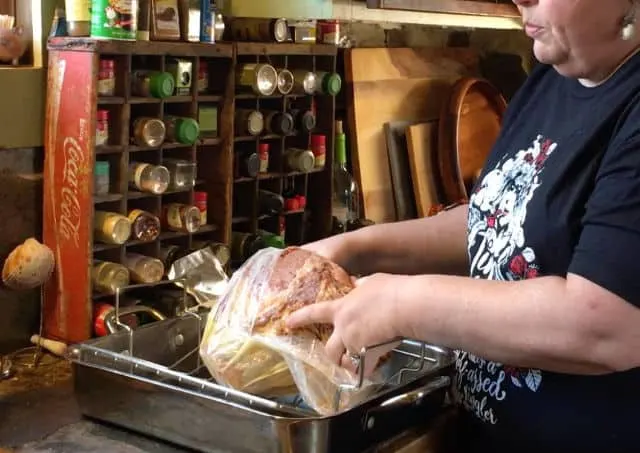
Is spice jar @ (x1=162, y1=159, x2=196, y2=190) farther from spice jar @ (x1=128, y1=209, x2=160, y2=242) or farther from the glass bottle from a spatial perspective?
the glass bottle

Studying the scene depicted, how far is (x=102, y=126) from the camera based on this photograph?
124cm

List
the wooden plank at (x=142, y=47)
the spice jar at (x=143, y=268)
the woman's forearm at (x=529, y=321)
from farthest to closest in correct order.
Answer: the spice jar at (x=143, y=268) < the wooden plank at (x=142, y=47) < the woman's forearm at (x=529, y=321)

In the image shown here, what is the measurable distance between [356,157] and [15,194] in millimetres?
750

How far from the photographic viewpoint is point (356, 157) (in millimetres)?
1804

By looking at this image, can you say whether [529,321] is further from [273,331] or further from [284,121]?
[284,121]

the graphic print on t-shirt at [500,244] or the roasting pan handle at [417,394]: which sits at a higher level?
the graphic print on t-shirt at [500,244]

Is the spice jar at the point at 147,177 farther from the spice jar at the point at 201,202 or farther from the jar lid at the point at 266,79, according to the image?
the jar lid at the point at 266,79

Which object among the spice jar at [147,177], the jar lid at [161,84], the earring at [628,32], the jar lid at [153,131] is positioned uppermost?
the earring at [628,32]

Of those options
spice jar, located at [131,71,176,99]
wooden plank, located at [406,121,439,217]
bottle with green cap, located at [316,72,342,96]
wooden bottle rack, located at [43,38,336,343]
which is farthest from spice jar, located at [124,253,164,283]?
wooden plank, located at [406,121,439,217]

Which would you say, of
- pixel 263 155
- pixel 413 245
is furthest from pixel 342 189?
pixel 413 245

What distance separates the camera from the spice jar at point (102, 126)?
1232 mm

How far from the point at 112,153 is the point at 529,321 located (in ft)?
2.41

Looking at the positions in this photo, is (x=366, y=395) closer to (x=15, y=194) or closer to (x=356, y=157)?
(x=15, y=194)

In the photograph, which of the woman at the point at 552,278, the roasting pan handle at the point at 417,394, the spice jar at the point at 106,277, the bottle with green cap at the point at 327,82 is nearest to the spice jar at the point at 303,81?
the bottle with green cap at the point at 327,82
